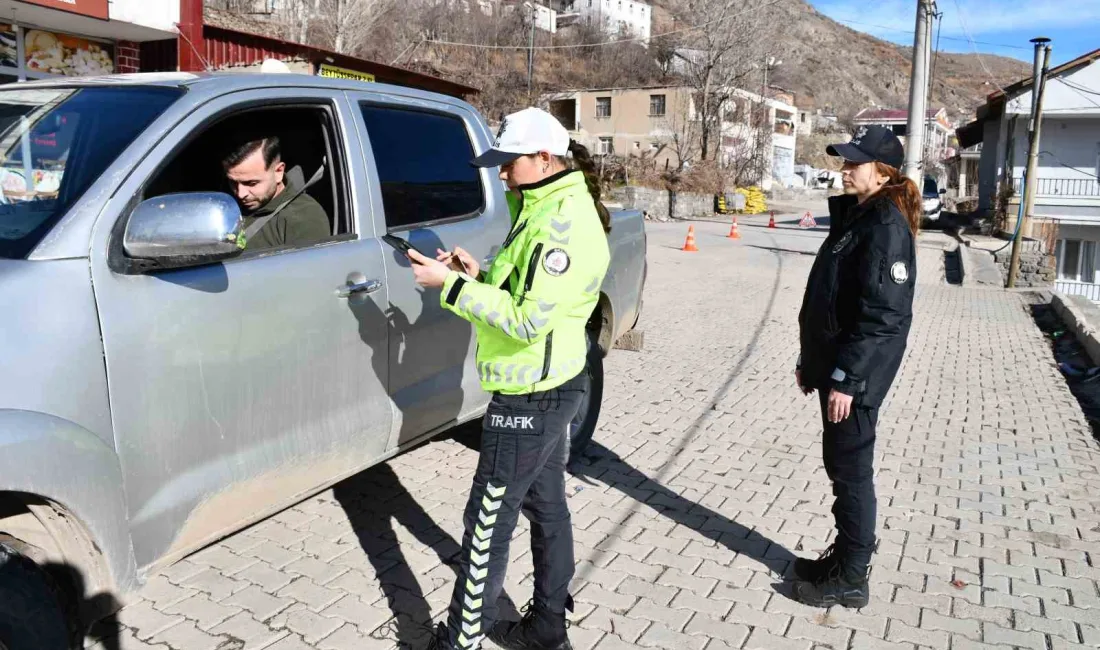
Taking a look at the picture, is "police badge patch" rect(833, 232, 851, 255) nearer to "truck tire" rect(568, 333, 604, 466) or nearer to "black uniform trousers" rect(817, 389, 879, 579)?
"black uniform trousers" rect(817, 389, 879, 579)

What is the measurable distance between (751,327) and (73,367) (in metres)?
8.79

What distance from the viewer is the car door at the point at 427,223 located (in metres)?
3.37

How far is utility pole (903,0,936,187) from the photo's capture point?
17.6 meters

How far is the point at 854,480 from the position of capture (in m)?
3.35

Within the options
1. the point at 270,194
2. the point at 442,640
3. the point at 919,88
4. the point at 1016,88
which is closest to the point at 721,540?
the point at 442,640

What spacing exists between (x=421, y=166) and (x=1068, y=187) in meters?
34.8

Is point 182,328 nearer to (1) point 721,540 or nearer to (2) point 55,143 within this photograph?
(2) point 55,143

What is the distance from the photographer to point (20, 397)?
6.57ft

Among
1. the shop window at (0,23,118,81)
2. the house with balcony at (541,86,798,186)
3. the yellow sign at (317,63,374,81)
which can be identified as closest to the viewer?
the shop window at (0,23,118,81)

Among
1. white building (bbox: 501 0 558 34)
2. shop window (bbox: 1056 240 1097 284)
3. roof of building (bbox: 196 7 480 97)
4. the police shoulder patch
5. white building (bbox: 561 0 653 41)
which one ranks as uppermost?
white building (bbox: 561 0 653 41)

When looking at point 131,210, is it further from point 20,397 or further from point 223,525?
point 223,525

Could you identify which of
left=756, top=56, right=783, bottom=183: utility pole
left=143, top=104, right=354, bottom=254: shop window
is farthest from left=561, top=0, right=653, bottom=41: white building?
left=143, top=104, right=354, bottom=254: shop window

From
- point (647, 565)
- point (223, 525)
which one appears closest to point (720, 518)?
point (647, 565)

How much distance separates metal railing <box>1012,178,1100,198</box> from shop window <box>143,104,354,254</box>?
112 feet
